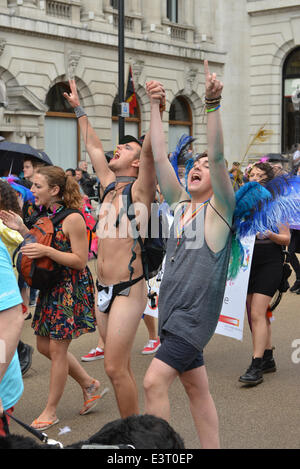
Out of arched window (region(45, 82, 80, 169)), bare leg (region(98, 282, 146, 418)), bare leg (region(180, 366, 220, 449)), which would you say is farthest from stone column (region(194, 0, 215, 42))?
bare leg (region(180, 366, 220, 449))

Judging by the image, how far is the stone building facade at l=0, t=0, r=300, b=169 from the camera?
20219mm

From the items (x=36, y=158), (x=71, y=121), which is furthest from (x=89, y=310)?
(x=71, y=121)

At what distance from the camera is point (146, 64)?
82.1 ft

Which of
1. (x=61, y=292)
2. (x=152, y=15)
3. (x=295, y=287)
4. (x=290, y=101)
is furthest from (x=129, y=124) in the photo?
(x=61, y=292)

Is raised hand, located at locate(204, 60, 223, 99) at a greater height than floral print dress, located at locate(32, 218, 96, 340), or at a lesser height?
greater

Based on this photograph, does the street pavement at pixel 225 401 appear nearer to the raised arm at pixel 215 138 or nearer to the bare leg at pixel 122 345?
the bare leg at pixel 122 345

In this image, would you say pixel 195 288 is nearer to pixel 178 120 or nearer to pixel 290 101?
pixel 178 120

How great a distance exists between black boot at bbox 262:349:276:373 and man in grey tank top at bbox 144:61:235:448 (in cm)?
265

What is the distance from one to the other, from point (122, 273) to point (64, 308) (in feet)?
2.79

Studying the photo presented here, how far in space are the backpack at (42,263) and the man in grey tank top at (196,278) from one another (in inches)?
55.6

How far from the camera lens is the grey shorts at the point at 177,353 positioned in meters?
3.59

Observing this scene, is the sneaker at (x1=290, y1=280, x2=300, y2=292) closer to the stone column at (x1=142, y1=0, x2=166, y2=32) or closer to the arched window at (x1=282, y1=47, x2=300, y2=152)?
the stone column at (x1=142, y1=0, x2=166, y2=32)

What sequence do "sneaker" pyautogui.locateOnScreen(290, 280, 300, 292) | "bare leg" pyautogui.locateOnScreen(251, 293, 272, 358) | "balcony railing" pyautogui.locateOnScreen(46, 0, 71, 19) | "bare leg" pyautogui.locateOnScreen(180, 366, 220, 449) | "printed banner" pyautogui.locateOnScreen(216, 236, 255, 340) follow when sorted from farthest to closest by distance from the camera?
"balcony railing" pyautogui.locateOnScreen(46, 0, 71, 19) → "sneaker" pyautogui.locateOnScreen(290, 280, 300, 292) → "printed banner" pyautogui.locateOnScreen(216, 236, 255, 340) → "bare leg" pyautogui.locateOnScreen(251, 293, 272, 358) → "bare leg" pyautogui.locateOnScreen(180, 366, 220, 449)

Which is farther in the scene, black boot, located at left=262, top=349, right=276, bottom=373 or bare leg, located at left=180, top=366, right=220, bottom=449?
black boot, located at left=262, top=349, right=276, bottom=373
